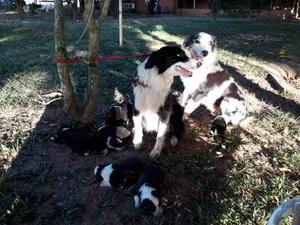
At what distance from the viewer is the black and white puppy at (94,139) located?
4633 mm

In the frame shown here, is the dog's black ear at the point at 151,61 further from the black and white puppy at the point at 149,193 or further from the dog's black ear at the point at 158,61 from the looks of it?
the black and white puppy at the point at 149,193

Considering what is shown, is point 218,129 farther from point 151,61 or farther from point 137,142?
point 151,61

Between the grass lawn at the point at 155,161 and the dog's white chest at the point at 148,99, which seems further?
the dog's white chest at the point at 148,99

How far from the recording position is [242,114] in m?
5.84

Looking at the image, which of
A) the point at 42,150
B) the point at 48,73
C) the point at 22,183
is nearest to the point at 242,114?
the point at 42,150

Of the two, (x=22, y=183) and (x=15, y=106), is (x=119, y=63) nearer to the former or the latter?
(x=15, y=106)

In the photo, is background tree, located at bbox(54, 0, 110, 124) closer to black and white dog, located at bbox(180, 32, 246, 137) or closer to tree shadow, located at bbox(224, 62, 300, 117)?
black and white dog, located at bbox(180, 32, 246, 137)

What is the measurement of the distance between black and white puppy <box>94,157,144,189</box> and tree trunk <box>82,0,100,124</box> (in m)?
1.48

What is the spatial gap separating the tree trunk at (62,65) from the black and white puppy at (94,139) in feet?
1.92

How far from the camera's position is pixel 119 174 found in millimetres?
3918

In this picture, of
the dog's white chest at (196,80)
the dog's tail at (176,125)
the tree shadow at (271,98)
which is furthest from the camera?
the tree shadow at (271,98)

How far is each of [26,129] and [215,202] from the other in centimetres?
285

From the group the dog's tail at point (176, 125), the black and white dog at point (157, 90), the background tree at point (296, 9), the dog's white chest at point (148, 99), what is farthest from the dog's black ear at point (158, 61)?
the background tree at point (296, 9)

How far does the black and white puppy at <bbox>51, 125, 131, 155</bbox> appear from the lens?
463 centimetres
